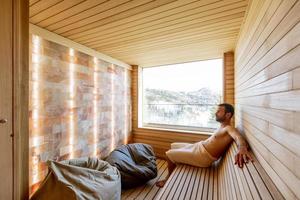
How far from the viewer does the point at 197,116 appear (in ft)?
12.0

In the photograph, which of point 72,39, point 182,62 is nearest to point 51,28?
point 72,39

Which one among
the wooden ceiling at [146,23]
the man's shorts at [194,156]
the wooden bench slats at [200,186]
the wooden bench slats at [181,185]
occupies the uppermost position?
the wooden ceiling at [146,23]

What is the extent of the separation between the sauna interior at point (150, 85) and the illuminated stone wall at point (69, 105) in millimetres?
16

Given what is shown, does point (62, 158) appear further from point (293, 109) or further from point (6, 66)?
point (293, 109)

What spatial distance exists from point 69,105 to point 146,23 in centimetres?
168

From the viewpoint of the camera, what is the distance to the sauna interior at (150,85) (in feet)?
2.92

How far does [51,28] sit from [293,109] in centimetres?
261

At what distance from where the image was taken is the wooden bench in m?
Answer: 0.91

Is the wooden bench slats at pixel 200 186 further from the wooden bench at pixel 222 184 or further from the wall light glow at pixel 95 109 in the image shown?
the wall light glow at pixel 95 109

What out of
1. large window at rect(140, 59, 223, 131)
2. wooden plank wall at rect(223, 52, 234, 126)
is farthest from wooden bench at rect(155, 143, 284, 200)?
large window at rect(140, 59, 223, 131)

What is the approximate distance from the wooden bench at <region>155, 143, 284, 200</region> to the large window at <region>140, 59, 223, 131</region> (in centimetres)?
163

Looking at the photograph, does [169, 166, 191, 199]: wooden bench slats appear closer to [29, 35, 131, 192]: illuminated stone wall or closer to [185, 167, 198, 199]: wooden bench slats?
[185, 167, 198, 199]: wooden bench slats

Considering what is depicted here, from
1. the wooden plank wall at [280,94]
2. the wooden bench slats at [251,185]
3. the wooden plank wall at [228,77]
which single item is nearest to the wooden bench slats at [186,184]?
the wooden bench slats at [251,185]

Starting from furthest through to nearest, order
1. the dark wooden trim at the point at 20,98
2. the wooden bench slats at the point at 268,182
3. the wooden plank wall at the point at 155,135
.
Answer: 1. the wooden plank wall at the point at 155,135
2. the dark wooden trim at the point at 20,98
3. the wooden bench slats at the point at 268,182
